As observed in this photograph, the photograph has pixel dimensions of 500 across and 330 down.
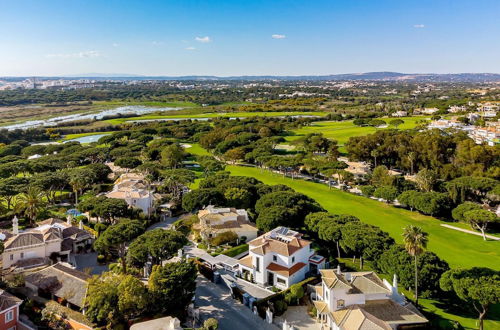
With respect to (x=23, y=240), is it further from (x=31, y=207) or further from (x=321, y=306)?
(x=321, y=306)

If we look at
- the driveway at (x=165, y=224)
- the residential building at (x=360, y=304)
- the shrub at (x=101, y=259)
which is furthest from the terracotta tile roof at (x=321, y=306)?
the driveway at (x=165, y=224)

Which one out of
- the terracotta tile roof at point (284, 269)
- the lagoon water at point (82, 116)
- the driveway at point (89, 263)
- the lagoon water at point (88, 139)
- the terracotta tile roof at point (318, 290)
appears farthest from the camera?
the lagoon water at point (82, 116)

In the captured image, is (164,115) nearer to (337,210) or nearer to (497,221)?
(337,210)

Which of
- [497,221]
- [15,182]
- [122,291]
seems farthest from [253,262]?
[15,182]

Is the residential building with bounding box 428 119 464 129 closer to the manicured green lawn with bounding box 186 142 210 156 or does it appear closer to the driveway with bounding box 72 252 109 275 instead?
the manicured green lawn with bounding box 186 142 210 156

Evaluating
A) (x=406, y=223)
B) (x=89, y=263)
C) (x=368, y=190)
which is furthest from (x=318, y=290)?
(x=368, y=190)

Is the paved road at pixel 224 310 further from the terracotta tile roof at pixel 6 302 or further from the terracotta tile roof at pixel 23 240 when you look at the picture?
the terracotta tile roof at pixel 23 240

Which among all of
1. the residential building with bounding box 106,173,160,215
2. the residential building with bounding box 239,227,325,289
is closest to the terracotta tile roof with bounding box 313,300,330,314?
the residential building with bounding box 239,227,325,289
